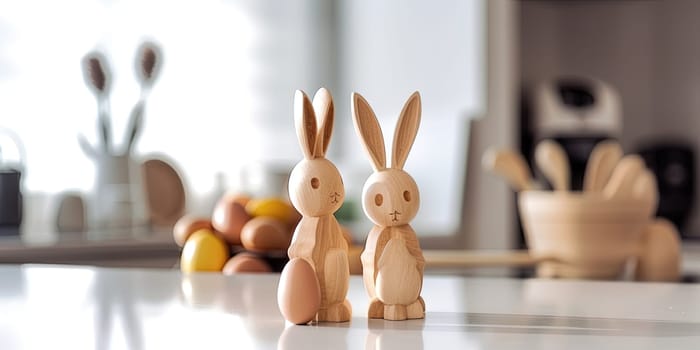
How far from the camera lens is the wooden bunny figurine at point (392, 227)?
1.71ft

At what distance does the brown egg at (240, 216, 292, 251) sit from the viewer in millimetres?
894

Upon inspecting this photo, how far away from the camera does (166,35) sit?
2525 millimetres

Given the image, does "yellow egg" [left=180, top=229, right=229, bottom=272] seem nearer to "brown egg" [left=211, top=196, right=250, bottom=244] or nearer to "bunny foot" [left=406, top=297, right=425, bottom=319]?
"brown egg" [left=211, top=196, right=250, bottom=244]

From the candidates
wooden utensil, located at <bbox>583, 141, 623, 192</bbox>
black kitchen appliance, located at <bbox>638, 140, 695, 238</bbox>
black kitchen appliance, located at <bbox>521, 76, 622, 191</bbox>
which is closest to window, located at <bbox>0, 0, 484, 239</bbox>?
black kitchen appliance, located at <bbox>521, 76, 622, 191</bbox>

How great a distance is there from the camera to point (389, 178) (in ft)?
1.74

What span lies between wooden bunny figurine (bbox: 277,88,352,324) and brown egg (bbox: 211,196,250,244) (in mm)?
390

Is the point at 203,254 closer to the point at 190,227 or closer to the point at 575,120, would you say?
the point at 190,227

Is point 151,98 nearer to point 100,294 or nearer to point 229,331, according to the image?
point 100,294

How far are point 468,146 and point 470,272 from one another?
1.43m

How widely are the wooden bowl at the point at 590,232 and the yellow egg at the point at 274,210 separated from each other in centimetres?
32

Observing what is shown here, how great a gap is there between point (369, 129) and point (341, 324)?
0.37ft

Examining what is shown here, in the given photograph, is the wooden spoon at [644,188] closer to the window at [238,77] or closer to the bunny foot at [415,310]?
the bunny foot at [415,310]

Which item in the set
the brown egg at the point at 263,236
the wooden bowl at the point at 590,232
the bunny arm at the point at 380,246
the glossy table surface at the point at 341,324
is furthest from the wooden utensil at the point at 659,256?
the bunny arm at the point at 380,246

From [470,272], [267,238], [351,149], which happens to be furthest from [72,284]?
[351,149]
